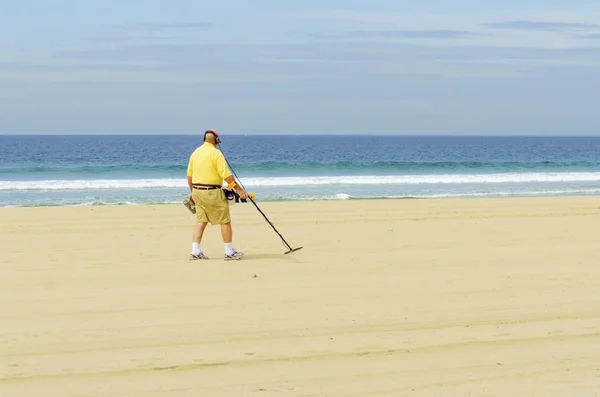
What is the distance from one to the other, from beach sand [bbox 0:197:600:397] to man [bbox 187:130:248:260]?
45 cm

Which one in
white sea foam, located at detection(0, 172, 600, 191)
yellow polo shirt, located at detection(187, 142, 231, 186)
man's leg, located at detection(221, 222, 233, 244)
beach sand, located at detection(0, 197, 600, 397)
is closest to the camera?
beach sand, located at detection(0, 197, 600, 397)

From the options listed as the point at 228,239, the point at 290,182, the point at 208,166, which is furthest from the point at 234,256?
the point at 290,182

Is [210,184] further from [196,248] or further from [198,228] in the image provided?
[196,248]

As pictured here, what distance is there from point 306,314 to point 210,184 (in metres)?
2.81

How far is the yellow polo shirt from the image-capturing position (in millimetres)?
8680

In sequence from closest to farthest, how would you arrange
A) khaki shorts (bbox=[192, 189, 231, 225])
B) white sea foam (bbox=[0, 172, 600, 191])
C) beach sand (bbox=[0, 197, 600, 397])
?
beach sand (bbox=[0, 197, 600, 397])
khaki shorts (bbox=[192, 189, 231, 225])
white sea foam (bbox=[0, 172, 600, 191])

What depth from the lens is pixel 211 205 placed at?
8.84 metres

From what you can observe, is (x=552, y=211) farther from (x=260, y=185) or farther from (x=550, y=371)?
(x=260, y=185)

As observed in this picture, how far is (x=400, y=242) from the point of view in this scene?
10.5m

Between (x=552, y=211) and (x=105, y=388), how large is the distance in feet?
38.9

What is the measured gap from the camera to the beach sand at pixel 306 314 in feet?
15.7

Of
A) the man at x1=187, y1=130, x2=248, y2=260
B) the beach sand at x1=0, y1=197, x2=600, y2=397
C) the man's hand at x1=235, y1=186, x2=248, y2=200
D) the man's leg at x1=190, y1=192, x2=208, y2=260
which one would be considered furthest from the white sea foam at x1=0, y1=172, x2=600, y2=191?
the man's hand at x1=235, y1=186, x2=248, y2=200

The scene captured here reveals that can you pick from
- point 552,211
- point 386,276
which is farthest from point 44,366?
point 552,211

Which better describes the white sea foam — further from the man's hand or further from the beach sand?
the man's hand
